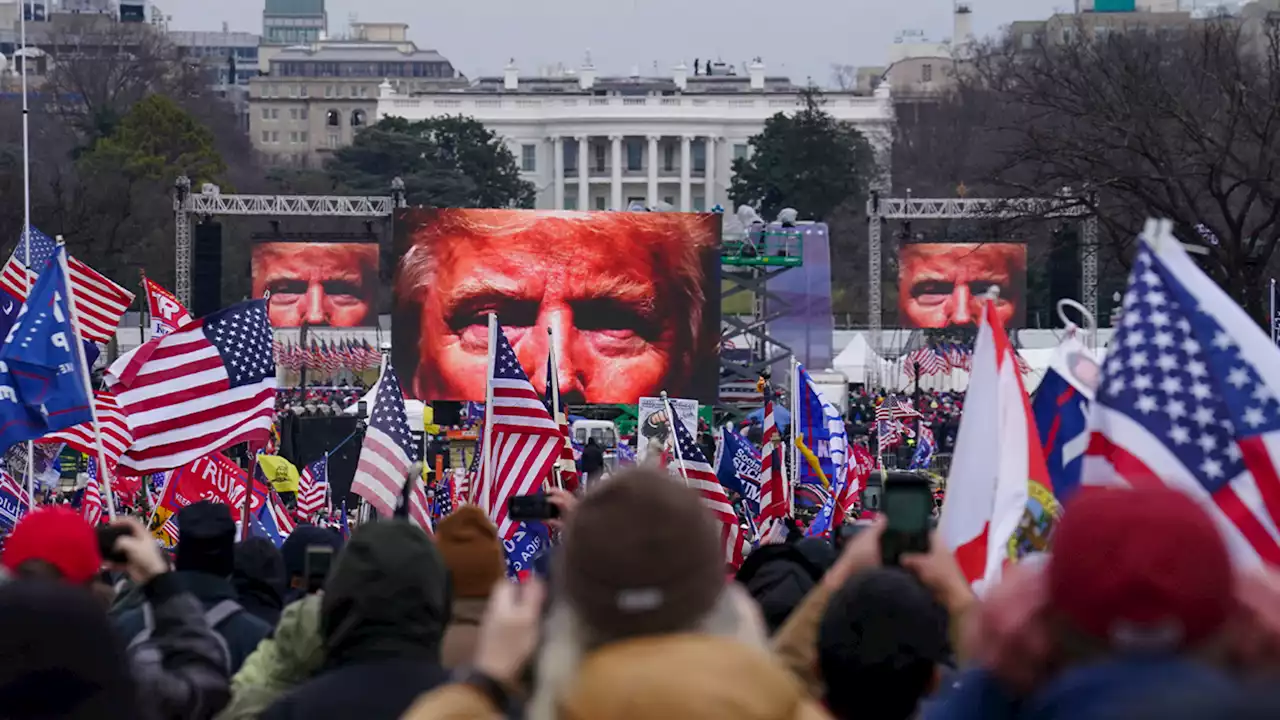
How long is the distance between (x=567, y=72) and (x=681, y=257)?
109m

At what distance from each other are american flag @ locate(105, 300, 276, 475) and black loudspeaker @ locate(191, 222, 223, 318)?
34028mm

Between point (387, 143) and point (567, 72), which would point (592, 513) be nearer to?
point (387, 143)

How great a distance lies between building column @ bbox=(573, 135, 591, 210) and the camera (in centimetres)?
12975

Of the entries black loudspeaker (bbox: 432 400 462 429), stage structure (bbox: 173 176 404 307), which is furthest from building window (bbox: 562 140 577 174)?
black loudspeaker (bbox: 432 400 462 429)

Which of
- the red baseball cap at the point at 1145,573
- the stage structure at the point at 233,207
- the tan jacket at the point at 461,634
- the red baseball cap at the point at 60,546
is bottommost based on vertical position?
the stage structure at the point at 233,207

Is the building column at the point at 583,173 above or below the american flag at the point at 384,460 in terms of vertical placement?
below

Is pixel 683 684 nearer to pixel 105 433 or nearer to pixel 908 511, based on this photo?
pixel 908 511

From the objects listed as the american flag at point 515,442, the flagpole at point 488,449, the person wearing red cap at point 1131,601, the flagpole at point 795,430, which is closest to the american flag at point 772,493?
the flagpole at point 795,430

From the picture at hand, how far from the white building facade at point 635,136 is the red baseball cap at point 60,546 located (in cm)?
12230

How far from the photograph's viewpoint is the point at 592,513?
346 centimetres

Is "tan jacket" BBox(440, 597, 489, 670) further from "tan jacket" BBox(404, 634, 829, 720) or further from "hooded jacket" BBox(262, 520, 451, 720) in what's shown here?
"tan jacket" BBox(404, 634, 829, 720)

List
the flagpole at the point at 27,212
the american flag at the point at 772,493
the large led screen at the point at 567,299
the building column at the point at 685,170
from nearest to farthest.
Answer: the flagpole at the point at 27,212 → the american flag at the point at 772,493 → the large led screen at the point at 567,299 → the building column at the point at 685,170

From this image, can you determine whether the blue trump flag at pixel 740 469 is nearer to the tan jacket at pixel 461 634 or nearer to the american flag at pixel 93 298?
the american flag at pixel 93 298

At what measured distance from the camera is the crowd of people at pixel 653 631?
3125mm
